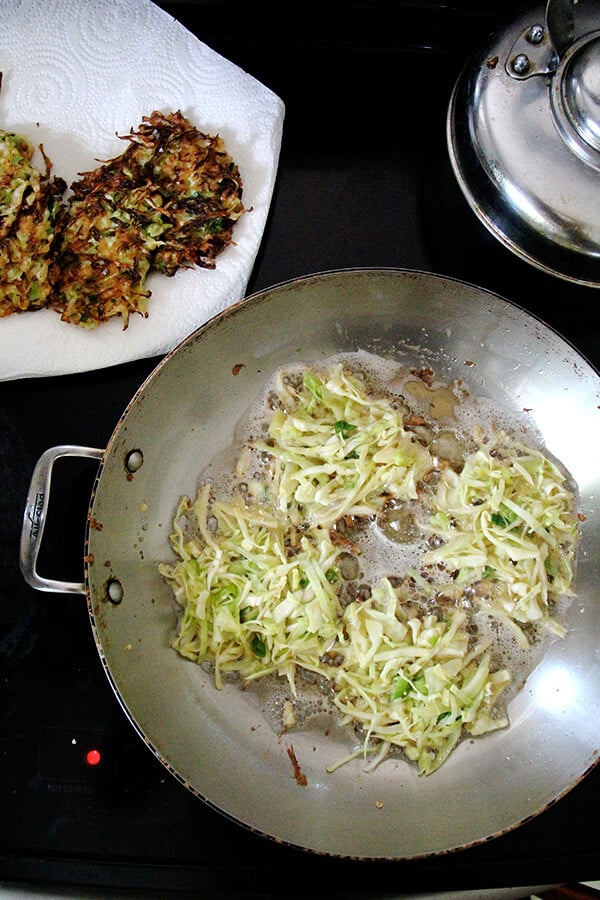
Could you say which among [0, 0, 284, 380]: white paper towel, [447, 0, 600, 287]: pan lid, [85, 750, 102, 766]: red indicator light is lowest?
[85, 750, 102, 766]: red indicator light

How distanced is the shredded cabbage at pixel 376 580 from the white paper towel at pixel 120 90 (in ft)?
1.13

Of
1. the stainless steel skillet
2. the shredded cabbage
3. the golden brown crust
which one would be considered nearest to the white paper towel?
the golden brown crust

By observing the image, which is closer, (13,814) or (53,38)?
(13,814)

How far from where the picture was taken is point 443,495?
4.84 feet

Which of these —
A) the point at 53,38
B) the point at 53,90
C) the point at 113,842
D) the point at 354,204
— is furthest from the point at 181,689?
the point at 53,38

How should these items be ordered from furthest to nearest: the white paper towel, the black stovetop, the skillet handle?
the white paper towel
the black stovetop
the skillet handle

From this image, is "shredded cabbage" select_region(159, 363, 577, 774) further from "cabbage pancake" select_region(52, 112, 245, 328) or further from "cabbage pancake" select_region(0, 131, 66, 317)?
"cabbage pancake" select_region(0, 131, 66, 317)

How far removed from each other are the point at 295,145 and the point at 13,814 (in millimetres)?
1370

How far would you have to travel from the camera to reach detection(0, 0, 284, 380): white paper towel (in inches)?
58.2

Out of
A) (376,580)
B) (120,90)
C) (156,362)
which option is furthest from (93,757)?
(120,90)

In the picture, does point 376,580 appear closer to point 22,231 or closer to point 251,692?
point 251,692

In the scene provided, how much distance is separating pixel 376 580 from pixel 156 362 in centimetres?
59

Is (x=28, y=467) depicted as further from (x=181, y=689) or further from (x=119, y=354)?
(x=181, y=689)

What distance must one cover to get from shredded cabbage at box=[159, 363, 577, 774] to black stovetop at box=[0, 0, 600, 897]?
202 millimetres
